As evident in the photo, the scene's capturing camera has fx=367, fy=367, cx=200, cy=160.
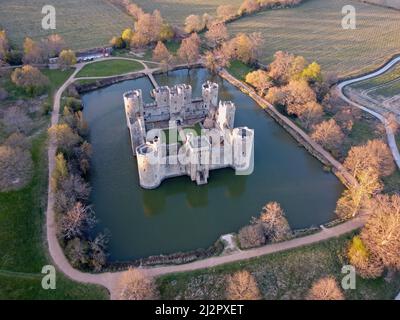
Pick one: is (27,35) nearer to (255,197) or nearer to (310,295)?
(255,197)

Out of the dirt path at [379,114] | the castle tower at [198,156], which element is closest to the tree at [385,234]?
the dirt path at [379,114]

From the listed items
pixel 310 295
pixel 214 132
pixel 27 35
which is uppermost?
pixel 27 35

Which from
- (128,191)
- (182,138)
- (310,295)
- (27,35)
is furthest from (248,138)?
(27,35)

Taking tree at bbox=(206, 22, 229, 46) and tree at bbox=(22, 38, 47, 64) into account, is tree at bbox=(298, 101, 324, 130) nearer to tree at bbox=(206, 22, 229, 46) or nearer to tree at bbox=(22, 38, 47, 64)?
tree at bbox=(206, 22, 229, 46)

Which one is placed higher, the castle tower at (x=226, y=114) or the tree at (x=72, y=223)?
the castle tower at (x=226, y=114)

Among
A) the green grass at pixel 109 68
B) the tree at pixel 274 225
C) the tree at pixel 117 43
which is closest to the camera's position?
the tree at pixel 274 225

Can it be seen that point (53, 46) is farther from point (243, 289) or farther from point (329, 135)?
point (243, 289)

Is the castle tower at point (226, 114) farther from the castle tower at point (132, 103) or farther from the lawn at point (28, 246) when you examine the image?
the lawn at point (28, 246)
